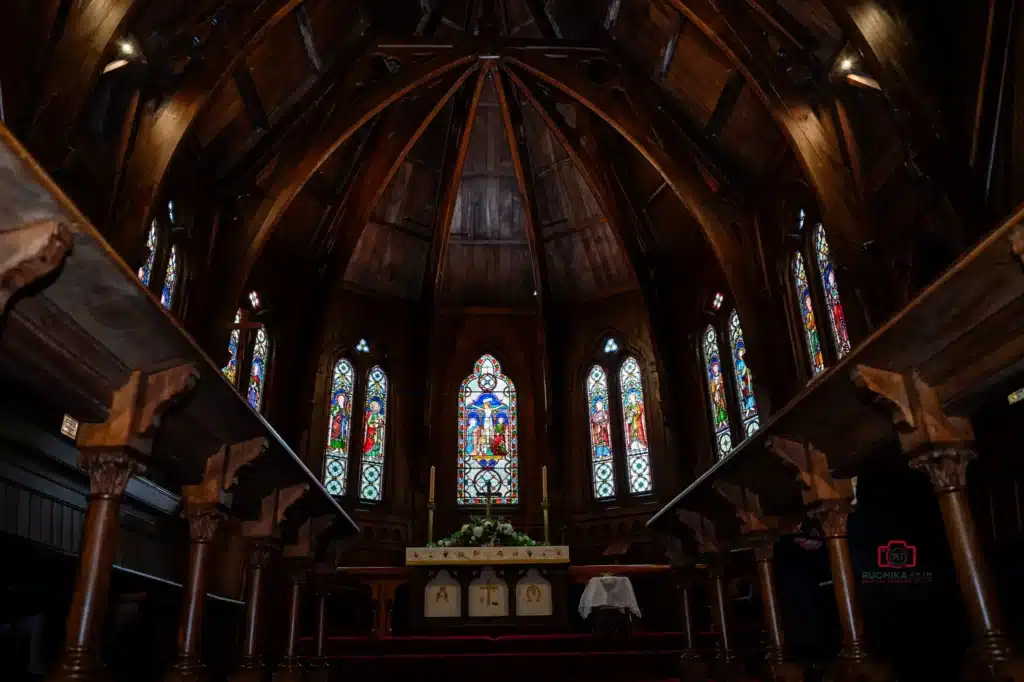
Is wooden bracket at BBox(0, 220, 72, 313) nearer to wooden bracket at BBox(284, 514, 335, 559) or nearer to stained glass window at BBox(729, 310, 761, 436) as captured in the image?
wooden bracket at BBox(284, 514, 335, 559)

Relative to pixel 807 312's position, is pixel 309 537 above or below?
below

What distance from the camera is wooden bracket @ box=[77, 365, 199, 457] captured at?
180 inches

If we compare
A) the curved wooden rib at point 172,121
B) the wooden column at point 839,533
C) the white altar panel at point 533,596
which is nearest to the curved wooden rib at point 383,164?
the curved wooden rib at point 172,121

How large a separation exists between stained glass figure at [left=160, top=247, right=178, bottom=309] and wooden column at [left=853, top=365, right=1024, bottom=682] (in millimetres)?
9122

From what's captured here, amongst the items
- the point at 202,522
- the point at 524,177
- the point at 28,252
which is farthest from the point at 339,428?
the point at 28,252

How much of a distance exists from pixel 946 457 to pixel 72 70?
7.58m

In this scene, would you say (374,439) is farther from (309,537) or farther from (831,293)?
(831,293)

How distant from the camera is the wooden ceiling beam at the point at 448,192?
46.3 feet

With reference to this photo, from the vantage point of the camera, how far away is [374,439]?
15.7 metres

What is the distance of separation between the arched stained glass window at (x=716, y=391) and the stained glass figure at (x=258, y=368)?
8.04m

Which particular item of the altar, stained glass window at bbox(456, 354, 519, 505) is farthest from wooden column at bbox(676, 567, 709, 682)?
stained glass window at bbox(456, 354, 519, 505)

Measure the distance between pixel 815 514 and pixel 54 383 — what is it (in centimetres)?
516

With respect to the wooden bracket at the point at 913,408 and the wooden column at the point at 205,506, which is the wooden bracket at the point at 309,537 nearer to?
the wooden column at the point at 205,506

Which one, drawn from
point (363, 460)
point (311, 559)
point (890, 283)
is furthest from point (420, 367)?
point (890, 283)
